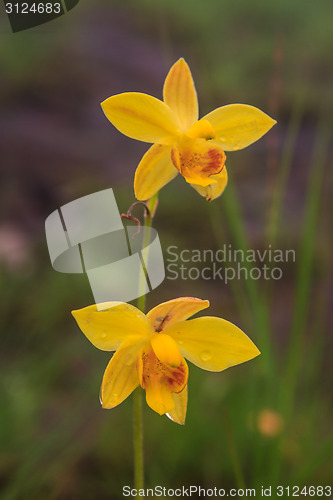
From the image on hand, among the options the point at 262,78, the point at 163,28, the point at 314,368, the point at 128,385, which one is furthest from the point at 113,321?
the point at 262,78

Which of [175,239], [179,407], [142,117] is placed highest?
[142,117]

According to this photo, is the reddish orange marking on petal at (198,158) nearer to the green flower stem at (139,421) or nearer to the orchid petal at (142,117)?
the orchid petal at (142,117)

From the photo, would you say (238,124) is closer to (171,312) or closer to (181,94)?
(181,94)

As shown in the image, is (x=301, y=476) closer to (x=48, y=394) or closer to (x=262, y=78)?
(x=48, y=394)

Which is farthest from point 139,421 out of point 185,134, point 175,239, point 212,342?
point 175,239

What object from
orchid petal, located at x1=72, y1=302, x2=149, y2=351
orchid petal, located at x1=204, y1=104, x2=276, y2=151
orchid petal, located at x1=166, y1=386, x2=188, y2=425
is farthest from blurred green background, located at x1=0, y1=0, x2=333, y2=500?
orchid petal, located at x1=204, y1=104, x2=276, y2=151

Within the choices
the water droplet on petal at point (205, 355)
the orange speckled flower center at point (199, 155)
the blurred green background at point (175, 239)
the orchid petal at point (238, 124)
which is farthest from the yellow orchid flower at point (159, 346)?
the orchid petal at point (238, 124)

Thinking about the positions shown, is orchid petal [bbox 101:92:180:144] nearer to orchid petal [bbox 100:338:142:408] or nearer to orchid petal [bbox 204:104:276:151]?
orchid petal [bbox 204:104:276:151]
